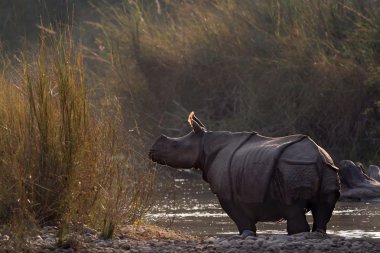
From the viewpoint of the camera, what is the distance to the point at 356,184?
1442cm

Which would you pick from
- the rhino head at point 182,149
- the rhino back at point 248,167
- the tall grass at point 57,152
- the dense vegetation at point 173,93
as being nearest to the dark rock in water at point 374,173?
the dense vegetation at point 173,93

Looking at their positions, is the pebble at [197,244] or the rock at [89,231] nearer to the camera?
the pebble at [197,244]

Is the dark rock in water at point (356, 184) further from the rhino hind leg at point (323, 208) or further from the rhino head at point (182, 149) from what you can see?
the rhino hind leg at point (323, 208)

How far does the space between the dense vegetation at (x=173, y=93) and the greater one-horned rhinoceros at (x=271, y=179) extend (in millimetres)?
729

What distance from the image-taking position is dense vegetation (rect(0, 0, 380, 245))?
10.1m

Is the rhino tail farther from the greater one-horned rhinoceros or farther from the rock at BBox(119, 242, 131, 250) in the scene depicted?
the rock at BBox(119, 242, 131, 250)

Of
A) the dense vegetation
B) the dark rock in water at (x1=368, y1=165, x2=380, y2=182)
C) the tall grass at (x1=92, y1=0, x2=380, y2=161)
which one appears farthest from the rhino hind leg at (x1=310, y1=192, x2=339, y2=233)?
the tall grass at (x1=92, y1=0, x2=380, y2=161)

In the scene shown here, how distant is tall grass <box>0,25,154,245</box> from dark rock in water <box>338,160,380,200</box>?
4.39 metres

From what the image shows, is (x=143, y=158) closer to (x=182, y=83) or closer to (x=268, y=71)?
(x=268, y=71)

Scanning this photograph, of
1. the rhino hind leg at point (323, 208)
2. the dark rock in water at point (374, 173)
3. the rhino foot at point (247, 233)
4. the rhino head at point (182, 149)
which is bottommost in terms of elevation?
the dark rock in water at point (374, 173)

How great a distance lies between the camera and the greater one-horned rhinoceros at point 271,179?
10.5 meters

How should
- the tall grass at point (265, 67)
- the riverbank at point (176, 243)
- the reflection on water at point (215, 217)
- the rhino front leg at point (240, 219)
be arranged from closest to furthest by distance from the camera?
1. the riverbank at point (176, 243)
2. the rhino front leg at point (240, 219)
3. the reflection on water at point (215, 217)
4. the tall grass at point (265, 67)

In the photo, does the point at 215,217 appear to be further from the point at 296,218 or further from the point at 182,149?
the point at 296,218

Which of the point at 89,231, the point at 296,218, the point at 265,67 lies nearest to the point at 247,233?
the point at 296,218
